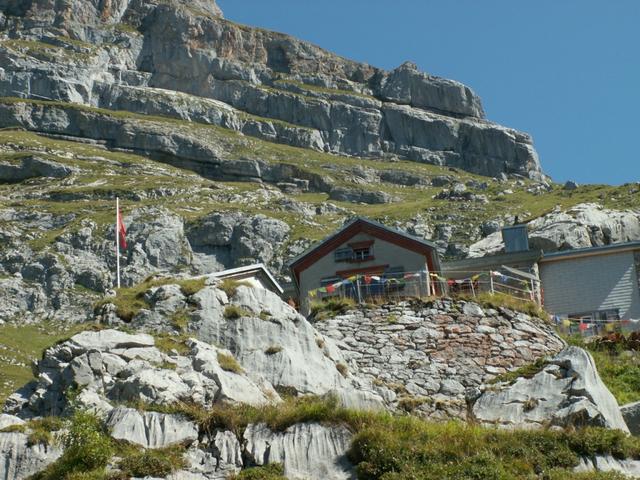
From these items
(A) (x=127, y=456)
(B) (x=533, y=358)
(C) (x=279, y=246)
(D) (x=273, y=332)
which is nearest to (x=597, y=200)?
(C) (x=279, y=246)

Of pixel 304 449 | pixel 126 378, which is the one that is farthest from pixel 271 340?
pixel 304 449

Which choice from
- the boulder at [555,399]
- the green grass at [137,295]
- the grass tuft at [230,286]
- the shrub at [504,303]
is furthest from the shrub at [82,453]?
the shrub at [504,303]

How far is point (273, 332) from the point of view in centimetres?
3031

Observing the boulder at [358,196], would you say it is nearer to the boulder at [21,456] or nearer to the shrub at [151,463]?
the boulder at [21,456]

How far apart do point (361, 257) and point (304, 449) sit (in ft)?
80.9

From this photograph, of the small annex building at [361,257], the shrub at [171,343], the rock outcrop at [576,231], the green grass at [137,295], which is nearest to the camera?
the shrub at [171,343]

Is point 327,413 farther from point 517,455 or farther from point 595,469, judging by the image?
point 595,469

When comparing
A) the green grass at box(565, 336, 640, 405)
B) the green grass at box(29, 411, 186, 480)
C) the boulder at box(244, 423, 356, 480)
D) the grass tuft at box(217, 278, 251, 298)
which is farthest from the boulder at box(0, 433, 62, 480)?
the green grass at box(565, 336, 640, 405)

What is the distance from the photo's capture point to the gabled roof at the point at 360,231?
148 ft

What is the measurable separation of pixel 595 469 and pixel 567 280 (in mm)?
30904

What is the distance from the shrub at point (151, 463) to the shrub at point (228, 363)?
548cm

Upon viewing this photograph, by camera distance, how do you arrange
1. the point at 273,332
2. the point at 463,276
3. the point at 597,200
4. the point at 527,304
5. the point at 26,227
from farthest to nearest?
1. the point at 26,227
2. the point at 597,200
3. the point at 463,276
4. the point at 527,304
5. the point at 273,332

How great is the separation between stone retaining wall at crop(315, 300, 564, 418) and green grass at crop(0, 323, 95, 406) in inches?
745

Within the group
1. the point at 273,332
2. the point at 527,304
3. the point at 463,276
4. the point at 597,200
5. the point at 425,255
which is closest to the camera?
the point at 273,332
